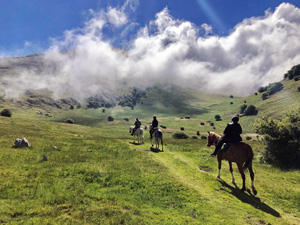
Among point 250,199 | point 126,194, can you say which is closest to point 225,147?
point 250,199

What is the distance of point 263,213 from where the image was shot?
525 inches

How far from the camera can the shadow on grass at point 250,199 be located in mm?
14123

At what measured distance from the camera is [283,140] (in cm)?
3069

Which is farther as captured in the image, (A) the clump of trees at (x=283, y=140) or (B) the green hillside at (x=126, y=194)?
(A) the clump of trees at (x=283, y=140)

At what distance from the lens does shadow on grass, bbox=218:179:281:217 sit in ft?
46.3

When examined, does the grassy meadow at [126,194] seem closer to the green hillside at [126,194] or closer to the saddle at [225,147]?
the green hillside at [126,194]

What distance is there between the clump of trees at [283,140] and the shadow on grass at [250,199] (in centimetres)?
1643

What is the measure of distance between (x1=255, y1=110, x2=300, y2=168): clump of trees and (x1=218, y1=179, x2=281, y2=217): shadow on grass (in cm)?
1643

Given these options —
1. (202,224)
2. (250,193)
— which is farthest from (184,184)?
(250,193)

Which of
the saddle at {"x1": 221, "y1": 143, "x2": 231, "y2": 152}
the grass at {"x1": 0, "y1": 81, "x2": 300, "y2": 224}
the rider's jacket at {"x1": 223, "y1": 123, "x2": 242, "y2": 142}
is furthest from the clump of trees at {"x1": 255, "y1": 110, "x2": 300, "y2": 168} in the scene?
the saddle at {"x1": 221, "y1": 143, "x2": 231, "y2": 152}

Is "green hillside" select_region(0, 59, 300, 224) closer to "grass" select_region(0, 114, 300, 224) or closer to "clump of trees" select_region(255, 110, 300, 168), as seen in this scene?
"grass" select_region(0, 114, 300, 224)

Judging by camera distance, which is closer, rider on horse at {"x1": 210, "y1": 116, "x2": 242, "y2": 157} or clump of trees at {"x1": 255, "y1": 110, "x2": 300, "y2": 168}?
rider on horse at {"x1": 210, "y1": 116, "x2": 242, "y2": 157}

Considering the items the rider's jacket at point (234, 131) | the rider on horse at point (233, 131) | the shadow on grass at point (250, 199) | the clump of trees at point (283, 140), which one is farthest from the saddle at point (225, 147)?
the clump of trees at point (283, 140)

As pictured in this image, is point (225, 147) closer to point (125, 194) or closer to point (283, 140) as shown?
point (125, 194)
